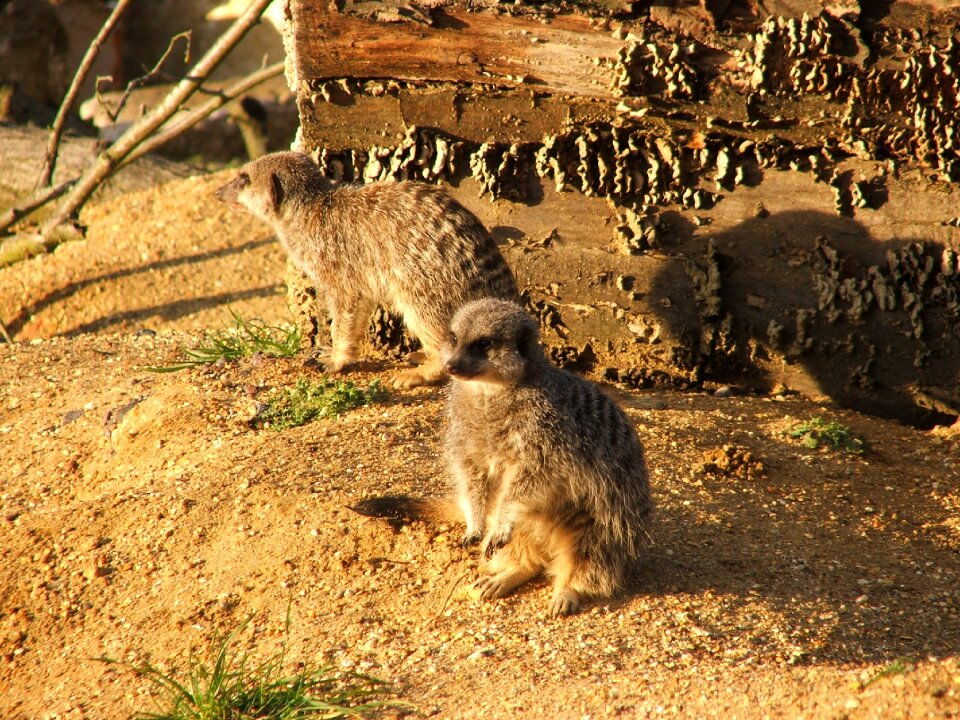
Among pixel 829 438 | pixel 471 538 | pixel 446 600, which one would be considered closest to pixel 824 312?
pixel 829 438

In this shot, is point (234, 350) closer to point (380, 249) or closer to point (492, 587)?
point (380, 249)

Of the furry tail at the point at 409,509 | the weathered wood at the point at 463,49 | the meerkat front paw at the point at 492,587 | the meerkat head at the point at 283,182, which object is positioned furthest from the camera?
the meerkat head at the point at 283,182

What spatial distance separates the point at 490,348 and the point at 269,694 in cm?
115

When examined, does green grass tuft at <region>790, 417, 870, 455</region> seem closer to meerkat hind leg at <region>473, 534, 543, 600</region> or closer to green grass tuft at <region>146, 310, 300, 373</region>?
meerkat hind leg at <region>473, 534, 543, 600</region>

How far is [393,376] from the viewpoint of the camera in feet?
15.0

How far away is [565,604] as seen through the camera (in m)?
2.88

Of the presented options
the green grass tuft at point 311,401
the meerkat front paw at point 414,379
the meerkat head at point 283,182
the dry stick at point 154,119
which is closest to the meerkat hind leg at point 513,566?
the green grass tuft at point 311,401

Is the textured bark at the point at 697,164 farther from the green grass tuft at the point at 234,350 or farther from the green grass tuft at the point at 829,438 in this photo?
the green grass tuft at the point at 234,350

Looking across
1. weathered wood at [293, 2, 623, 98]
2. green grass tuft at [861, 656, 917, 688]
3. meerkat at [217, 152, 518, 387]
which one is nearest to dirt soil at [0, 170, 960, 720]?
green grass tuft at [861, 656, 917, 688]

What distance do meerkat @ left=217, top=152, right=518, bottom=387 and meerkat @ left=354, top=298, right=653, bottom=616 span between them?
1441 millimetres

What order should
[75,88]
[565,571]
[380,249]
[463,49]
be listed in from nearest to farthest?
[565,571]
[463,49]
[380,249]
[75,88]

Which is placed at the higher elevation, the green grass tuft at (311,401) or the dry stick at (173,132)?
the dry stick at (173,132)

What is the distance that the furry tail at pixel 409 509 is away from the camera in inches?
124

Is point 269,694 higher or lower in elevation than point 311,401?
lower
